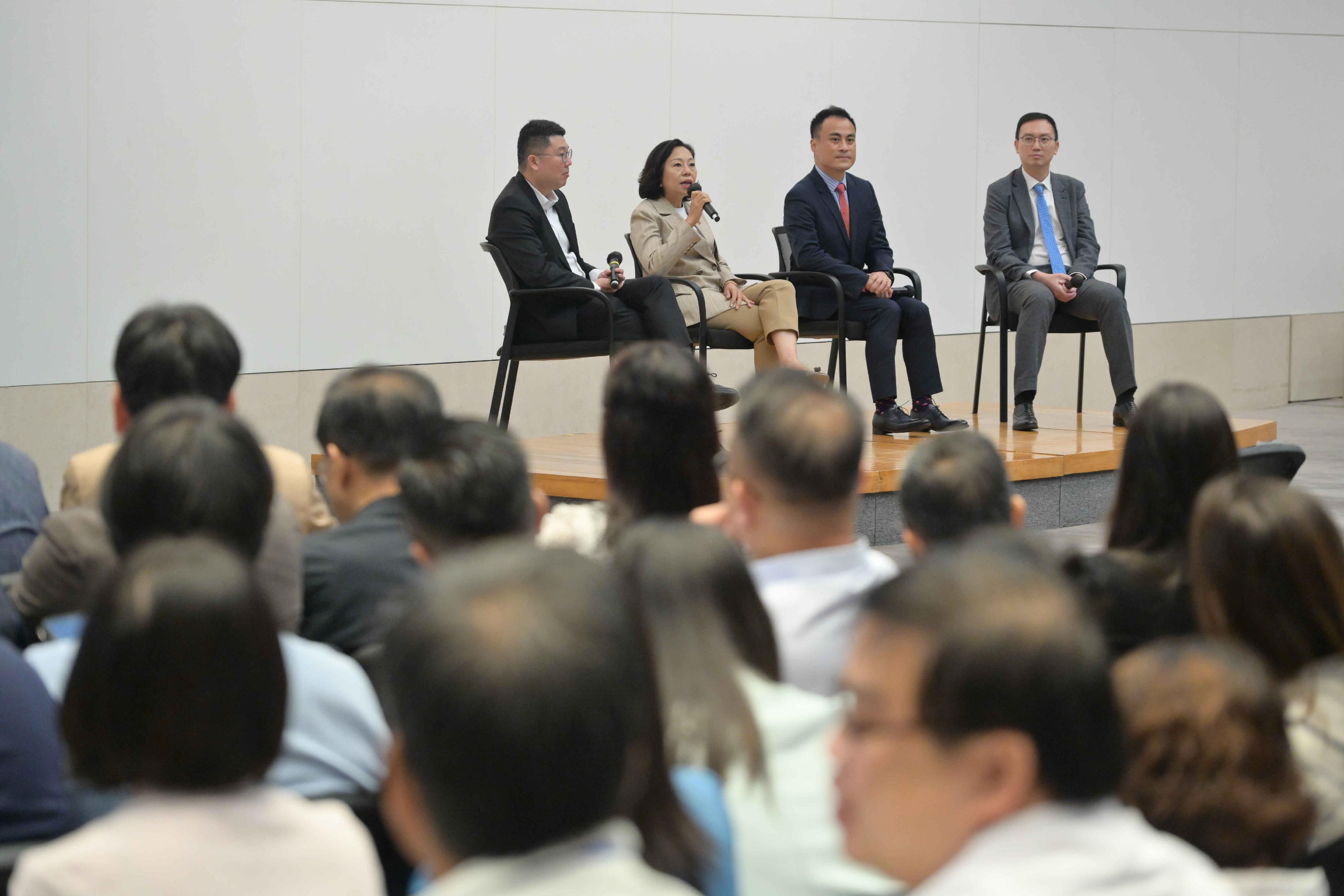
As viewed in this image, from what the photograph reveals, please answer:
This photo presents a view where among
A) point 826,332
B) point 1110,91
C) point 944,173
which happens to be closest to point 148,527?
point 826,332

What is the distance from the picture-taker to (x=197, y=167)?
6.33 metres

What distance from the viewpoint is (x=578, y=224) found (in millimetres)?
7465

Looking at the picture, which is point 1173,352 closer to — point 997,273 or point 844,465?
point 997,273

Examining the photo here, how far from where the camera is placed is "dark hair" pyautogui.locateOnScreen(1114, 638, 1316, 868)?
126 centimetres

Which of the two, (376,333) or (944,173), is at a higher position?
(944,173)

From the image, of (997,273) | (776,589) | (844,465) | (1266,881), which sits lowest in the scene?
(1266,881)

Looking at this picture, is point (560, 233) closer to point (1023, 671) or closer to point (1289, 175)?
point (1023, 671)

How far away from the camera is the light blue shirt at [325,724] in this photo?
5.27 ft

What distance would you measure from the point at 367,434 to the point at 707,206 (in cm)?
353

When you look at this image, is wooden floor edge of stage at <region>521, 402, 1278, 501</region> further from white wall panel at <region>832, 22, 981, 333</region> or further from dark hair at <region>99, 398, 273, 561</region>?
dark hair at <region>99, 398, 273, 561</region>

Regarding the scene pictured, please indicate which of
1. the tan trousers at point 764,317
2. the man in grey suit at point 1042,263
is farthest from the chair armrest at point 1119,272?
the tan trousers at point 764,317

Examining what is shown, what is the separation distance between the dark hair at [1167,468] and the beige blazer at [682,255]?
347 cm

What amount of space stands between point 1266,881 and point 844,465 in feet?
2.71

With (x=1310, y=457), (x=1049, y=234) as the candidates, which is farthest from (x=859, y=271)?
(x=1310, y=457)
